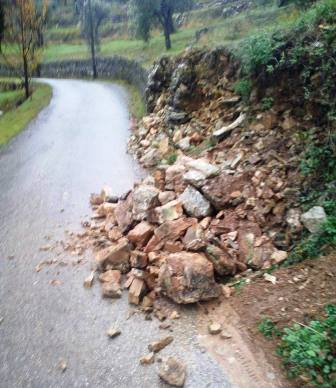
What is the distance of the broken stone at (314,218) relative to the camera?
6.55 metres

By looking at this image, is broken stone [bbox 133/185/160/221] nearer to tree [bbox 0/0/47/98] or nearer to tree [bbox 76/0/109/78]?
tree [bbox 0/0/47/98]

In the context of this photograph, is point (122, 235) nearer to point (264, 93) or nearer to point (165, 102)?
point (264, 93)

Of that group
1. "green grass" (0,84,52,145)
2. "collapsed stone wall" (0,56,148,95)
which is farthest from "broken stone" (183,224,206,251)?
"collapsed stone wall" (0,56,148,95)

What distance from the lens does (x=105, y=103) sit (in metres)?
23.5

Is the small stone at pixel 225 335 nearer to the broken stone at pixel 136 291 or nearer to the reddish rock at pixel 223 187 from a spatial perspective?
the broken stone at pixel 136 291

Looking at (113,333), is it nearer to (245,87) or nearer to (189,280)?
(189,280)

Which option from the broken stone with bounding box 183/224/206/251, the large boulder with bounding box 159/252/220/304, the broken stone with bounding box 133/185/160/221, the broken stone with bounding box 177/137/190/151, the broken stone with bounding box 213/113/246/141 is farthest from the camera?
the broken stone with bounding box 177/137/190/151

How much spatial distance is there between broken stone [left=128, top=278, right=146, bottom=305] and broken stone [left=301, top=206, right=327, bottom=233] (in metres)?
3.12

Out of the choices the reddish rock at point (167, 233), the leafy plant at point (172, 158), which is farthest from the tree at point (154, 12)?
the reddish rock at point (167, 233)

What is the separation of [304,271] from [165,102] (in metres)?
11.6

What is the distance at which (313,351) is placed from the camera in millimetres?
4938

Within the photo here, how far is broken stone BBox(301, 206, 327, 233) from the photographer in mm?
6551

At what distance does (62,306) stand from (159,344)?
7.40 ft

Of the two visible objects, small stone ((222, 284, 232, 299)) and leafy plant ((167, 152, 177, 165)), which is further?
leafy plant ((167, 152, 177, 165))
